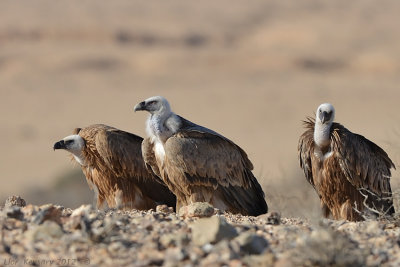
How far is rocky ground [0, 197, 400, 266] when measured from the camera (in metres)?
5.52

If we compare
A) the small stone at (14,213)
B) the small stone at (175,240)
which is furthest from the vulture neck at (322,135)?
the small stone at (14,213)

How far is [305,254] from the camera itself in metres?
5.53

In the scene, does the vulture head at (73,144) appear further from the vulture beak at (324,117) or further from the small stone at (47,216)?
the small stone at (47,216)

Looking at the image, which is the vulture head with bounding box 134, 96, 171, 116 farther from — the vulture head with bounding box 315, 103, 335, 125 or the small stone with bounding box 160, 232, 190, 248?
the small stone with bounding box 160, 232, 190, 248

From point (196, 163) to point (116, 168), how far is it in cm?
132

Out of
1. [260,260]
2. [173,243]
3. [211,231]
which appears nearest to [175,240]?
Answer: [173,243]

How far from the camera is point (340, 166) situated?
1009cm

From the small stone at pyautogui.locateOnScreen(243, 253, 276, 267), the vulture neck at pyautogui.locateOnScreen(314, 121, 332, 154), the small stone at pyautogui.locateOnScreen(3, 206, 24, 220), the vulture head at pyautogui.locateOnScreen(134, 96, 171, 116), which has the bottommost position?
the small stone at pyautogui.locateOnScreen(243, 253, 276, 267)

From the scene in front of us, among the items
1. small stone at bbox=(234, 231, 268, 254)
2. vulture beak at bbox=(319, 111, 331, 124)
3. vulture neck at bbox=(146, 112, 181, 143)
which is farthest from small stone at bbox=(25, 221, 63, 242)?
vulture beak at bbox=(319, 111, 331, 124)

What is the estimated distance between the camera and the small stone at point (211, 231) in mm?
5930

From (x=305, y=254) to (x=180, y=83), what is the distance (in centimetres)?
4765

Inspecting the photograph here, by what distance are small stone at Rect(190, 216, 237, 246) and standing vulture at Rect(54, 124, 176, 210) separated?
15.3 feet

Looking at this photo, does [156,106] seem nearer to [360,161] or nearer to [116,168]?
[116,168]

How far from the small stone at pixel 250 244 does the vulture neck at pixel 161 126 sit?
435 centimetres
